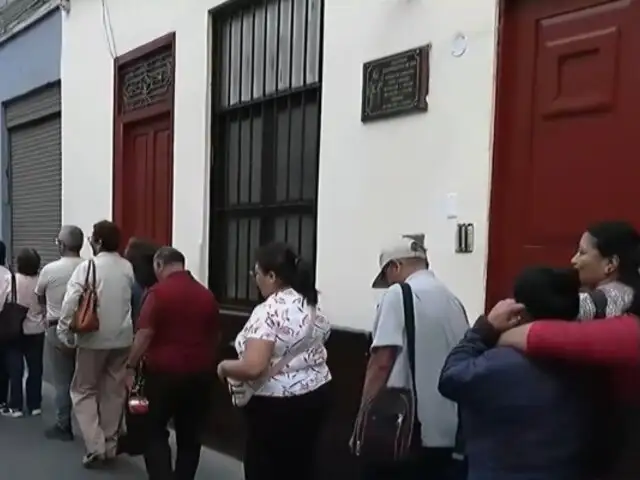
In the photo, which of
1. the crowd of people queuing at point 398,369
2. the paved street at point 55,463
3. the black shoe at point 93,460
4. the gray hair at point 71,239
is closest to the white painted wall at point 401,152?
the crowd of people queuing at point 398,369

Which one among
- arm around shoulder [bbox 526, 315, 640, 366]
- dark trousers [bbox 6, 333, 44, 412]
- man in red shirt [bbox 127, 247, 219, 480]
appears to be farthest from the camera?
dark trousers [bbox 6, 333, 44, 412]

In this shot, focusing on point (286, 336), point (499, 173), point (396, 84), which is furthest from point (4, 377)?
point (499, 173)

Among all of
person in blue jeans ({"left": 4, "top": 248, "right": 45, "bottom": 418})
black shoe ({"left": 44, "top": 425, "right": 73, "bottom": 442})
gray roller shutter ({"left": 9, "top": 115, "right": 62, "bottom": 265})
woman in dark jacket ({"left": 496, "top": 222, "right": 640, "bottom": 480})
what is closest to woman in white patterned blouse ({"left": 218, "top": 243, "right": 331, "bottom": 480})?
woman in dark jacket ({"left": 496, "top": 222, "right": 640, "bottom": 480})

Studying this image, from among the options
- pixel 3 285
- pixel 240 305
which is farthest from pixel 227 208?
pixel 3 285

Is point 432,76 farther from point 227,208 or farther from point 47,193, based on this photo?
point 47,193

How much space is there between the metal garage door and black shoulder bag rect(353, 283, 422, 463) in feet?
27.9

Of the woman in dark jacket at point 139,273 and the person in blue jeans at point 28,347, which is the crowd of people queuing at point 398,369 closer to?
the woman in dark jacket at point 139,273

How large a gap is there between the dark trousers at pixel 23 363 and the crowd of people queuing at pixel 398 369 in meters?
1.38

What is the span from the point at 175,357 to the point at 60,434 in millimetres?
3083

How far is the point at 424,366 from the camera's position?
4184mm

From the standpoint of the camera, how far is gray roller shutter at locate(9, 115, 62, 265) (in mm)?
12219

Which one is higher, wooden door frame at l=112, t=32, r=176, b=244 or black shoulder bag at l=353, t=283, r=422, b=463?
wooden door frame at l=112, t=32, r=176, b=244

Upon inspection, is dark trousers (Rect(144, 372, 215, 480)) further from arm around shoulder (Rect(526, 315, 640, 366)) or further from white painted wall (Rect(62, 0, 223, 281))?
arm around shoulder (Rect(526, 315, 640, 366))

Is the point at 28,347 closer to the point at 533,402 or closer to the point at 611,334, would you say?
the point at 533,402
